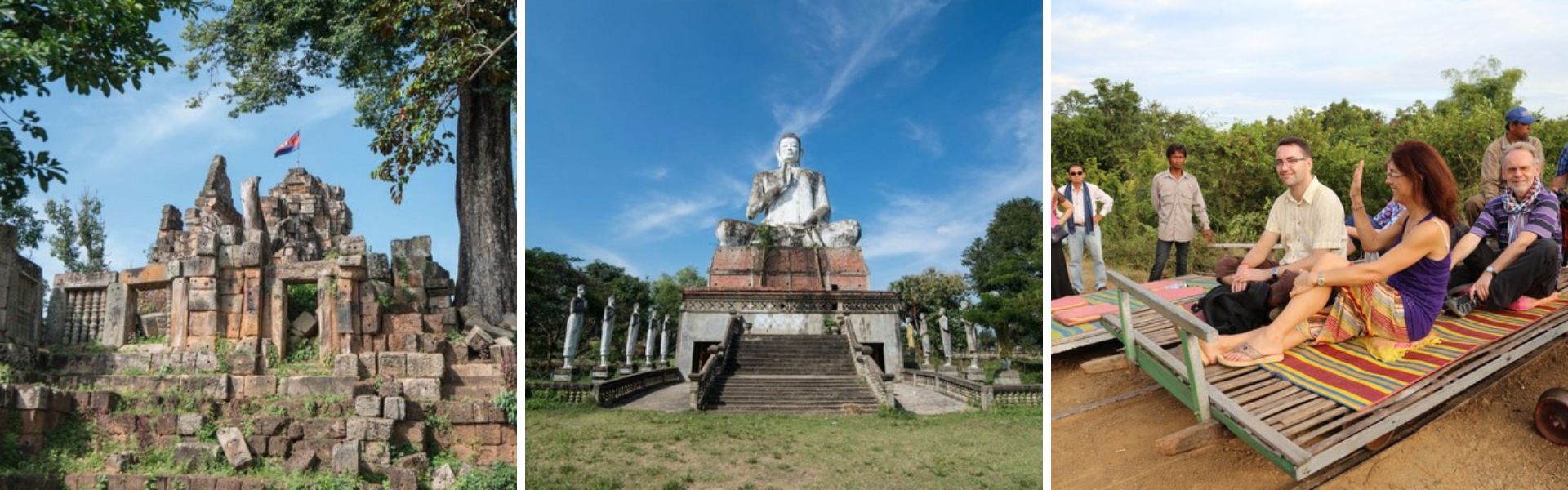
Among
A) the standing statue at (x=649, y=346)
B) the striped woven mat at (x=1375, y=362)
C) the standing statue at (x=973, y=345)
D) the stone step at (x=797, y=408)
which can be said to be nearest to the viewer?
the striped woven mat at (x=1375, y=362)

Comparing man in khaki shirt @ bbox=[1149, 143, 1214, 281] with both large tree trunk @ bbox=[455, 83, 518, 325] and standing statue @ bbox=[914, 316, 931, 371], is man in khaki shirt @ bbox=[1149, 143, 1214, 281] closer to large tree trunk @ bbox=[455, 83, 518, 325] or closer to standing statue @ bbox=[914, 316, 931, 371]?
standing statue @ bbox=[914, 316, 931, 371]

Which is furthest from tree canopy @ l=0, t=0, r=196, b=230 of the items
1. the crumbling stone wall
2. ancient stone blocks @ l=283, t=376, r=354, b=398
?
ancient stone blocks @ l=283, t=376, r=354, b=398

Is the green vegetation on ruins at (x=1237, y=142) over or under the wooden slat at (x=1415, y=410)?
over

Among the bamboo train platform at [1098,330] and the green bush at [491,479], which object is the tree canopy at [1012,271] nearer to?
the bamboo train platform at [1098,330]

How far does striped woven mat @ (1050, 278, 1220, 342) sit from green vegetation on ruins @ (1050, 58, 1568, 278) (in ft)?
0.48

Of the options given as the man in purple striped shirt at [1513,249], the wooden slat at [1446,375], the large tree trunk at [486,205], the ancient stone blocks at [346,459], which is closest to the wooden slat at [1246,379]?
the wooden slat at [1446,375]

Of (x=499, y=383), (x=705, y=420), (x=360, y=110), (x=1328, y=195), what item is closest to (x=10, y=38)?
(x=360, y=110)

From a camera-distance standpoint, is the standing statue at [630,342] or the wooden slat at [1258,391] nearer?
the wooden slat at [1258,391]

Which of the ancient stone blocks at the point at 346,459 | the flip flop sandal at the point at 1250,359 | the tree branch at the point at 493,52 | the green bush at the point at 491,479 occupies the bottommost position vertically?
the green bush at the point at 491,479

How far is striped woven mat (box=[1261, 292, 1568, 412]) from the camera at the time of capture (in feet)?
8.46

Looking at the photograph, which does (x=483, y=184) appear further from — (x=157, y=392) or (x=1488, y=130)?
(x=1488, y=130)

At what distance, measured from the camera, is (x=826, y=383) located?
590 cm

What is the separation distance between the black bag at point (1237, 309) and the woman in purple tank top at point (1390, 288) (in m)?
0.08

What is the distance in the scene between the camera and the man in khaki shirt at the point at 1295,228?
270 cm
